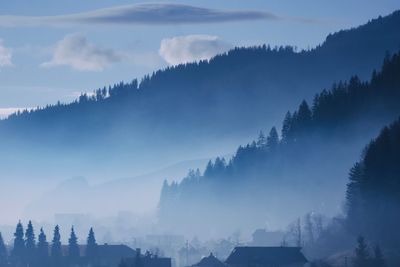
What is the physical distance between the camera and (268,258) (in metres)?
180

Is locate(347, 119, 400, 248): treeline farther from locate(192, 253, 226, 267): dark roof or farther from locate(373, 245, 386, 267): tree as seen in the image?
locate(192, 253, 226, 267): dark roof

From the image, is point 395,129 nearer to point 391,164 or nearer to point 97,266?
point 391,164

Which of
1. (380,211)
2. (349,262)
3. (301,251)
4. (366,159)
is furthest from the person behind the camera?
(301,251)

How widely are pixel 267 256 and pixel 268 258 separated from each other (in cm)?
79

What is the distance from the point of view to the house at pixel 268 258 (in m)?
177

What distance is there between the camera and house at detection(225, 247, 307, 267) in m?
177

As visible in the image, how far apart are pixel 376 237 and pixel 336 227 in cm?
2734

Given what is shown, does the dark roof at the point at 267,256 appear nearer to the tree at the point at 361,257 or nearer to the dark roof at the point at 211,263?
the dark roof at the point at 211,263

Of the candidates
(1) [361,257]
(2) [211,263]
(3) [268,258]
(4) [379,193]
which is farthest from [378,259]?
(2) [211,263]

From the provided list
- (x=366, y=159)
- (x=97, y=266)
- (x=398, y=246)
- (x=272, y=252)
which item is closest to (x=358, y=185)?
(x=366, y=159)

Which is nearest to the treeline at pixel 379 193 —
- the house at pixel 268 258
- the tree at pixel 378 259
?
the house at pixel 268 258

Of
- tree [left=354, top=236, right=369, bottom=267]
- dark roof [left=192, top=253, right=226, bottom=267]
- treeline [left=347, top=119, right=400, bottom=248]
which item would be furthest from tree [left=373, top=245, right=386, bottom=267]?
dark roof [left=192, top=253, right=226, bottom=267]

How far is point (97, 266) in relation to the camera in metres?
195

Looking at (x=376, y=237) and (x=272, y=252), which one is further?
(x=272, y=252)
